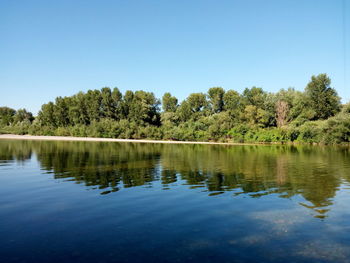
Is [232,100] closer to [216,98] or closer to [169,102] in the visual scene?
[216,98]

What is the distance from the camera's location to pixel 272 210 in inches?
553

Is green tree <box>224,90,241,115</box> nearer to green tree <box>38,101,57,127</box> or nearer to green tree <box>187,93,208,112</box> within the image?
green tree <box>187,93,208,112</box>

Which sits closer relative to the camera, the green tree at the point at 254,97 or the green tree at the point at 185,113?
the green tree at the point at 254,97

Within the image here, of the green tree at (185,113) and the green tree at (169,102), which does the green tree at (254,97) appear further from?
the green tree at (169,102)

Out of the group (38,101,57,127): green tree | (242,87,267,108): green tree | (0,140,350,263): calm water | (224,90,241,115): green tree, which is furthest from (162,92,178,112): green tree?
(0,140,350,263): calm water

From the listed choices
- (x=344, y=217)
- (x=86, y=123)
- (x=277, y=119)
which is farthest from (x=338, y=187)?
(x=86, y=123)

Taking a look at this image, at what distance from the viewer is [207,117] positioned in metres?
114

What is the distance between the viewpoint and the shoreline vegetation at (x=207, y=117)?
286 ft

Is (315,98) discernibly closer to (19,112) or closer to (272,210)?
(272,210)

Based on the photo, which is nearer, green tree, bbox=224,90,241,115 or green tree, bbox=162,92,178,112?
green tree, bbox=224,90,241,115

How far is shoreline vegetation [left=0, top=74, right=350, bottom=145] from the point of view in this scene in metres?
87.1

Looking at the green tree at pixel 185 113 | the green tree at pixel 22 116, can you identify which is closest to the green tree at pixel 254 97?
the green tree at pixel 185 113

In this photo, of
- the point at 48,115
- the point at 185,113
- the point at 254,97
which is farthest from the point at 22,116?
the point at 254,97

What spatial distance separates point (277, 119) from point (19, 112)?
15599cm
